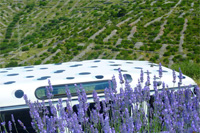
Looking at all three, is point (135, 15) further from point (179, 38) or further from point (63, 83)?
point (63, 83)

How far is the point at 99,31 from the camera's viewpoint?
2559 cm

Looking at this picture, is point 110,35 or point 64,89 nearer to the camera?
point 64,89

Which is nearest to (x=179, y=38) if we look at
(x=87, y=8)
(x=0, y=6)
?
(x=87, y=8)

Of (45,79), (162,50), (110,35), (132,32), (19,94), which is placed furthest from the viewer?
(132,32)

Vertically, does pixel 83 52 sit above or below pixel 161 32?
below

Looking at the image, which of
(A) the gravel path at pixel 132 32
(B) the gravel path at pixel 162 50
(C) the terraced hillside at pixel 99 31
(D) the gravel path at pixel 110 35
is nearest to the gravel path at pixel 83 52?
(C) the terraced hillside at pixel 99 31

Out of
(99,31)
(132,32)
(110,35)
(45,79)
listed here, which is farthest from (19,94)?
(99,31)

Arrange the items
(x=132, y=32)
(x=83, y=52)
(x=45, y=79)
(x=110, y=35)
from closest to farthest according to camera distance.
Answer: (x=45, y=79)
(x=83, y=52)
(x=110, y=35)
(x=132, y=32)

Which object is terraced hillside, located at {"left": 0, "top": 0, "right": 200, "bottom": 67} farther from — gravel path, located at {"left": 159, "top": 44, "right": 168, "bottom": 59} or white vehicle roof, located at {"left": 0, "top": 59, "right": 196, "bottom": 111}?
white vehicle roof, located at {"left": 0, "top": 59, "right": 196, "bottom": 111}

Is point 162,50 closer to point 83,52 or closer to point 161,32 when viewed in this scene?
point 161,32

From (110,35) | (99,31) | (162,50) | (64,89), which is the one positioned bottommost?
(162,50)

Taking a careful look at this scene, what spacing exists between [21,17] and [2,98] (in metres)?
36.4

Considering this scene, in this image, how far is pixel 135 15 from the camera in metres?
28.8

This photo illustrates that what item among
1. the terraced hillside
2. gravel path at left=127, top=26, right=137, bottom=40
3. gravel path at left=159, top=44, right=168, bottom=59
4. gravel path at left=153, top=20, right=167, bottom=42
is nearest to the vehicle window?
the terraced hillside
